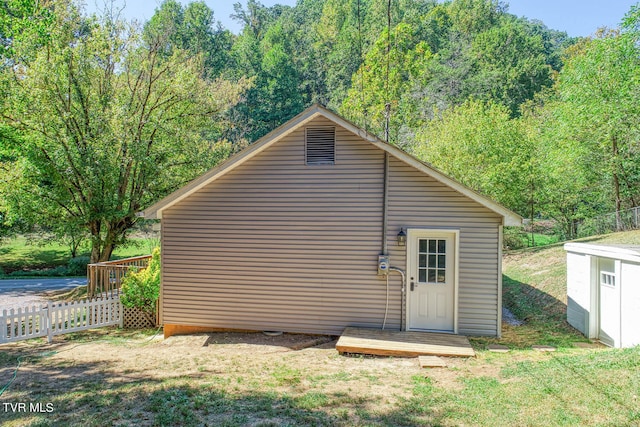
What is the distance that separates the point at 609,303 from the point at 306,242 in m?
6.06

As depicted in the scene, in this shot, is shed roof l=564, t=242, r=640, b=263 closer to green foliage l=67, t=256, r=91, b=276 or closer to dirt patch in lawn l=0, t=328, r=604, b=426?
dirt patch in lawn l=0, t=328, r=604, b=426

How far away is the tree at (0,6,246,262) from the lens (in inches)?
525

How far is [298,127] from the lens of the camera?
8.61 meters

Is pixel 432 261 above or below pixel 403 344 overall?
above

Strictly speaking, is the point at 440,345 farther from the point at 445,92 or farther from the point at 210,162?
the point at 445,92

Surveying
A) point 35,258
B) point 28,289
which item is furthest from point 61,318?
point 35,258

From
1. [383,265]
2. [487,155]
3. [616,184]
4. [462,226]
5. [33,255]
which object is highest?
[487,155]

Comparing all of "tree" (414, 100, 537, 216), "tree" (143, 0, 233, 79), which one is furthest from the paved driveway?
"tree" (143, 0, 233, 79)

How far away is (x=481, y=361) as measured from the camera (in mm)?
A: 6641

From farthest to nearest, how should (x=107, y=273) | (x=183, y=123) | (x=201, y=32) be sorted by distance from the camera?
1. (x=201, y=32)
2. (x=183, y=123)
3. (x=107, y=273)

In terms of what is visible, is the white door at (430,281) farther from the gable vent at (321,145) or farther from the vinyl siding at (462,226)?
the gable vent at (321,145)

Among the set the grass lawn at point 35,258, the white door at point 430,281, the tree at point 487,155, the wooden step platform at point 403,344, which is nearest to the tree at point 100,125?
the grass lawn at point 35,258

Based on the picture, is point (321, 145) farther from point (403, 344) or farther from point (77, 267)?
point (77, 267)

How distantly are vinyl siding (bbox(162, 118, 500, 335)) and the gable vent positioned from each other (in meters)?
0.11
